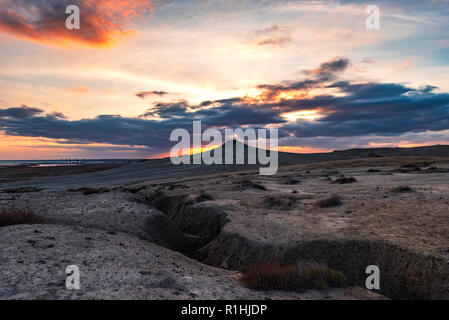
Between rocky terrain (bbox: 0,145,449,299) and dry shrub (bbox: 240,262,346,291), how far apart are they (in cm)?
22

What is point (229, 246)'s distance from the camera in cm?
1241

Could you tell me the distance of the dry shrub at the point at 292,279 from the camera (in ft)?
23.1

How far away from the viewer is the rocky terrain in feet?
21.4

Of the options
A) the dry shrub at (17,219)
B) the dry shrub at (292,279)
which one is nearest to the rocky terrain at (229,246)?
the dry shrub at (292,279)

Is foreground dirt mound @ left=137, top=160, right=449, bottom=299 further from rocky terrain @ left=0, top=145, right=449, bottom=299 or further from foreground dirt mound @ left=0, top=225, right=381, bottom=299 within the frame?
foreground dirt mound @ left=0, top=225, right=381, bottom=299

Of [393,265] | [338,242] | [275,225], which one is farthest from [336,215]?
[393,265]

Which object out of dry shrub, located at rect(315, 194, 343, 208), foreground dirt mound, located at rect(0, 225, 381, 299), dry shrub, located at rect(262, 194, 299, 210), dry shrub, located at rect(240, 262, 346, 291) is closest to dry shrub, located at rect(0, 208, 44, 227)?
foreground dirt mound, located at rect(0, 225, 381, 299)

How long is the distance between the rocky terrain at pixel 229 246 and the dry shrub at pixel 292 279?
223 mm

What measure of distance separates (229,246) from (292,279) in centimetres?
545

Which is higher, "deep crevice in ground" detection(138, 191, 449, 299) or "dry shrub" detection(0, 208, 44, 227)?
"dry shrub" detection(0, 208, 44, 227)

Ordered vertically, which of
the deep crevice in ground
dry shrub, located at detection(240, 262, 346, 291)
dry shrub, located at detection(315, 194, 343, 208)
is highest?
dry shrub, located at detection(315, 194, 343, 208)

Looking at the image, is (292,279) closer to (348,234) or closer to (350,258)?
(350,258)

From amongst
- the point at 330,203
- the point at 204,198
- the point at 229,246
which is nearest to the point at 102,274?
the point at 229,246
